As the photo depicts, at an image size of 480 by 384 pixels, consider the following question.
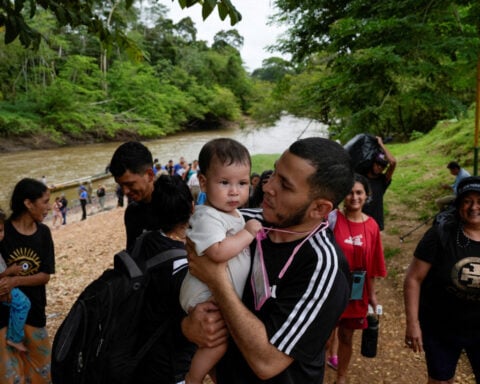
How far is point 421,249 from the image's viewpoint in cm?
232

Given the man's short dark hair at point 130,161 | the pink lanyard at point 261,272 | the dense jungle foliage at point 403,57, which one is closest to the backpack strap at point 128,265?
the pink lanyard at point 261,272

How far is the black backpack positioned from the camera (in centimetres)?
150

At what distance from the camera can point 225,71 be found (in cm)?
5647

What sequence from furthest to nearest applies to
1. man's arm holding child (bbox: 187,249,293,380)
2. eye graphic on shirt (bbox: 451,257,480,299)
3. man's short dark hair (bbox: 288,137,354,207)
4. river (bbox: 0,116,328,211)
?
river (bbox: 0,116,328,211)
eye graphic on shirt (bbox: 451,257,480,299)
man's short dark hair (bbox: 288,137,354,207)
man's arm holding child (bbox: 187,249,293,380)

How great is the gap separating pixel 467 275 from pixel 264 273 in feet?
5.26

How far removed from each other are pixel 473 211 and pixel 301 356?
1.68 metres

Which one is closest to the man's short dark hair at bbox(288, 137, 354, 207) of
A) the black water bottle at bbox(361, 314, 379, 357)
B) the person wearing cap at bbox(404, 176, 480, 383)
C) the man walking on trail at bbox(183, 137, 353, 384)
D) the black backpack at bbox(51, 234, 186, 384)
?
the man walking on trail at bbox(183, 137, 353, 384)

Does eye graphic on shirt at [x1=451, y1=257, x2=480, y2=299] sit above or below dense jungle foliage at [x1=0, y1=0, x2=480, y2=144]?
below

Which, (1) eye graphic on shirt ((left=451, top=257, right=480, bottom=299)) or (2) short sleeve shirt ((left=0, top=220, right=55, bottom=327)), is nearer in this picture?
(1) eye graphic on shirt ((left=451, top=257, right=480, bottom=299))

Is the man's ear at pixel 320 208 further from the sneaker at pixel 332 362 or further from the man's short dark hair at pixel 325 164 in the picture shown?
the sneaker at pixel 332 362

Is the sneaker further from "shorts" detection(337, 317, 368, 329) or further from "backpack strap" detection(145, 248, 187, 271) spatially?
"backpack strap" detection(145, 248, 187, 271)

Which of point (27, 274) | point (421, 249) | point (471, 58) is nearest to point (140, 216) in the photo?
point (27, 274)

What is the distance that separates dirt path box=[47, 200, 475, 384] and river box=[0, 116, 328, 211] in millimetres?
8699

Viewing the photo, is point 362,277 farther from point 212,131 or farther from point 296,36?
point 212,131
